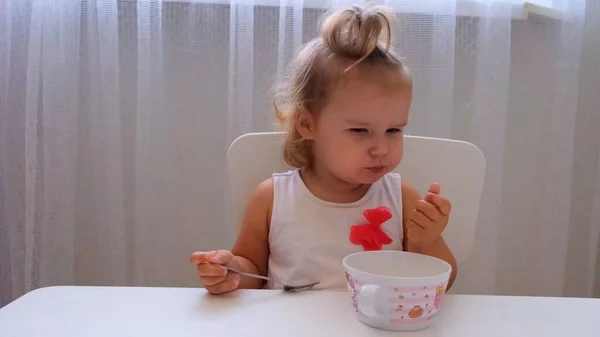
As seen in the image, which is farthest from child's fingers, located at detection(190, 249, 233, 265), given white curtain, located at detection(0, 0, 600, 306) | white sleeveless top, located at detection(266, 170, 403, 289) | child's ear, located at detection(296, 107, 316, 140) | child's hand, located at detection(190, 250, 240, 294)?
white curtain, located at detection(0, 0, 600, 306)

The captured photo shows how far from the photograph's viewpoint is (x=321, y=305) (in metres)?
0.62

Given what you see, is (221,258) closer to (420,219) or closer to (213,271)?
(213,271)

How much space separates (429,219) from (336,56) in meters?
0.28

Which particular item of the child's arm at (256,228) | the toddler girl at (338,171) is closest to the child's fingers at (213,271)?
the toddler girl at (338,171)

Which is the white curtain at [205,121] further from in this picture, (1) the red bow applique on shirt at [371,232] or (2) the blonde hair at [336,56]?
(1) the red bow applique on shirt at [371,232]

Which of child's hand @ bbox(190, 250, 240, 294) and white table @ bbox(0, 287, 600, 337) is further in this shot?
child's hand @ bbox(190, 250, 240, 294)

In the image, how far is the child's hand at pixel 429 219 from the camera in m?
0.74

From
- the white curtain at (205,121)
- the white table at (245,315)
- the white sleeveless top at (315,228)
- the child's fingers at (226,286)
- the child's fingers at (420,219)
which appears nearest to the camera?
the white table at (245,315)

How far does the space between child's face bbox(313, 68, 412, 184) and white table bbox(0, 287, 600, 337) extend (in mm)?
255

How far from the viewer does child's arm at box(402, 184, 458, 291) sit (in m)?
0.77

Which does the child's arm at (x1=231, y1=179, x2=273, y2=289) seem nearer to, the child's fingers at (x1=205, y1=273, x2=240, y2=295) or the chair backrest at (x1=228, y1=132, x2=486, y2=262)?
the chair backrest at (x1=228, y1=132, x2=486, y2=262)

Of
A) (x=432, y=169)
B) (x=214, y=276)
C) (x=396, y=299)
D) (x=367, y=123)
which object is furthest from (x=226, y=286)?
(x=432, y=169)

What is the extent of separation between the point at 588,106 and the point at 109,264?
112cm

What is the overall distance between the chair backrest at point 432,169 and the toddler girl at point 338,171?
22 mm
